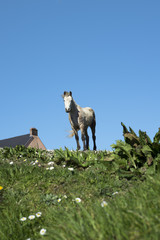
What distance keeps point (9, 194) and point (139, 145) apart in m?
3.57

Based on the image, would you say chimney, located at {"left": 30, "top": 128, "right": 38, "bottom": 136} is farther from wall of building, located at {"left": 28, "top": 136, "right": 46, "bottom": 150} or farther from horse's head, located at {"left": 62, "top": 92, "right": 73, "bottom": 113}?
horse's head, located at {"left": 62, "top": 92, "right": 73, "bottom": 113}

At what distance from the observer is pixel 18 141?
36.5m

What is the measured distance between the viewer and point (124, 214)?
292 cm

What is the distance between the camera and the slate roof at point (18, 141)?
115ft

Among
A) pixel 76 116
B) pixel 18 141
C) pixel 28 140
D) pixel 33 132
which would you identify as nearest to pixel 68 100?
pixel 76 116

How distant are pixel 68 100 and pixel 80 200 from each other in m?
10.1

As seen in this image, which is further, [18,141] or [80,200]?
[18,141]

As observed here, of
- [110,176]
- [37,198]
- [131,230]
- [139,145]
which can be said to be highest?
[139,145]

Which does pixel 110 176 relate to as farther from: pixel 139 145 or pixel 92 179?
pixel 139 145

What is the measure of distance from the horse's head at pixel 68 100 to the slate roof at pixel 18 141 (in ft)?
66.3

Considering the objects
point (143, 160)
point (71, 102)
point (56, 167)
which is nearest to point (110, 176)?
point (143, 160)

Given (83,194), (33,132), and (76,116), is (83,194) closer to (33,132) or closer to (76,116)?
(76,116)

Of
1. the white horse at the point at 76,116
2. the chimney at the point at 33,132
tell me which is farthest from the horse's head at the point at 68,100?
the chimney at the point at 33,132

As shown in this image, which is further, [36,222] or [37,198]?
[37,198]
